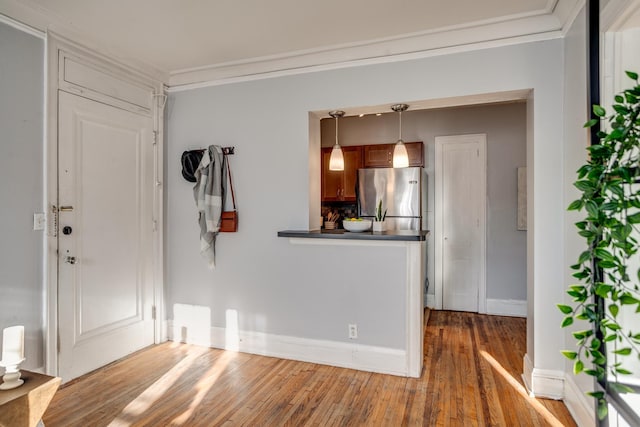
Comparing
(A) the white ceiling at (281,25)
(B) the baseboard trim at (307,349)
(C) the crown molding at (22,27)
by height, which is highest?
(A) the white ceiling at (281,25)

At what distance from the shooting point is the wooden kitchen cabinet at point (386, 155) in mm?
4594

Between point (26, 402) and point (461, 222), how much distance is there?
4.28 meters

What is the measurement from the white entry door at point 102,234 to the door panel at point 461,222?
132 inches

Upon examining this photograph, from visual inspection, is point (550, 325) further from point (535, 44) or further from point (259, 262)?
point (259, 262)

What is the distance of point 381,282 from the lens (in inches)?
111

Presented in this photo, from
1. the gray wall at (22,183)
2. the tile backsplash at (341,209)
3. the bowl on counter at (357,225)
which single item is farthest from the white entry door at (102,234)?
the tile backsplash at (341,209)

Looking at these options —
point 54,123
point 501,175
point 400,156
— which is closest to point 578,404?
point 400,156

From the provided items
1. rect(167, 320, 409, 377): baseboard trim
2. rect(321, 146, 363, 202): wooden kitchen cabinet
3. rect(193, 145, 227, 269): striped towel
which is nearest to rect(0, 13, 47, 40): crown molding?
rect(193, 145, 227, 269): striped towel

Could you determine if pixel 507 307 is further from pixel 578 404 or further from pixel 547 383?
pixel 578 404

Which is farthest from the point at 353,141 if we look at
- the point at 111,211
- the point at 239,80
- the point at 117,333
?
the point at 117,333

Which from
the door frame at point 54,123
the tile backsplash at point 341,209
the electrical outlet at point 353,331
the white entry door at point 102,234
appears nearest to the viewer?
the door frame at point 54,123

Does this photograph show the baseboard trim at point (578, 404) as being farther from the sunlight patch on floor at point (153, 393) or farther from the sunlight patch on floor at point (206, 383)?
the sunlight patch on floor at point (153, 393)

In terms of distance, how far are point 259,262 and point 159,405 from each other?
4.16 feet

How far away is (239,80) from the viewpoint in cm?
326
